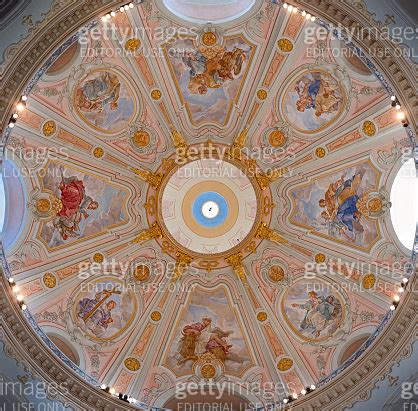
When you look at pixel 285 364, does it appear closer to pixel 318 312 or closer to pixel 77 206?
pixel 318 312

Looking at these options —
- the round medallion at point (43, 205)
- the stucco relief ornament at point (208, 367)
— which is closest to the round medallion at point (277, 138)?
the stucco relief ornament at point (208, 367)

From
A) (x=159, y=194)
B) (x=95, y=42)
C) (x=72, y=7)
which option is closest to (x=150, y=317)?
(x=159, y=194)

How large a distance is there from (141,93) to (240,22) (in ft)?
10.8

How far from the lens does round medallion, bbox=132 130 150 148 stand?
60.4 feet

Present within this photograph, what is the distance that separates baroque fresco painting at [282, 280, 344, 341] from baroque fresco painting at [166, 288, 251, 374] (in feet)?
4.81

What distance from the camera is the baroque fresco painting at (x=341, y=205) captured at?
57.0 ft

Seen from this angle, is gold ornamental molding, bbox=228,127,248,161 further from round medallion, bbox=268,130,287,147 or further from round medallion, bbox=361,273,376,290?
round medallion, bbox=361,273,376,290

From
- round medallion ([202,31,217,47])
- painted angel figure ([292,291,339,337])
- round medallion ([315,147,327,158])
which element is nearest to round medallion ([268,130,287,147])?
round medallion ([315,147,327,158])

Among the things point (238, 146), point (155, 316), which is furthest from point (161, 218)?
point (238, 146)

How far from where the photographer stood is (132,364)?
17.4 meters

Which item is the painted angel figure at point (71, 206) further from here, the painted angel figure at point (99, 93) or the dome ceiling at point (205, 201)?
the painted angel figure at point (99, 93)

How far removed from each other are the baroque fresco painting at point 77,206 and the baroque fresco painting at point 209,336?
3.12 metres

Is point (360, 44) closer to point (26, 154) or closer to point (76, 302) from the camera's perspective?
point (26, 154)

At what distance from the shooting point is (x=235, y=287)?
18609 mm
